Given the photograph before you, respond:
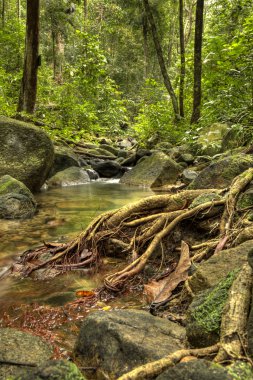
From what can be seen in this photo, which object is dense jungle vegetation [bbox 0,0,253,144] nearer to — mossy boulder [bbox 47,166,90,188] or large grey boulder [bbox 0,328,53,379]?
mossy boulder [bbox 47,166,90,188]

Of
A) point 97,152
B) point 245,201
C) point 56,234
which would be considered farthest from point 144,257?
point 97,152

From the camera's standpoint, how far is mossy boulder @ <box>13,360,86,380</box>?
1532mm

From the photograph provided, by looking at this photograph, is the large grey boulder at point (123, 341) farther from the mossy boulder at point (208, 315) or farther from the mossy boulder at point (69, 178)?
the mossy boulder at point (69, 178)

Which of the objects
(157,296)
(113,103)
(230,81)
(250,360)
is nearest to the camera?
(250,360)

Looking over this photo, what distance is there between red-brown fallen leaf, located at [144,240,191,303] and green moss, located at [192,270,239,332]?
110 centimetres

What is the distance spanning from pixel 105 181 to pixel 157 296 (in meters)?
Result: 12.8

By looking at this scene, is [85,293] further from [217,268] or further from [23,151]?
[23,151]

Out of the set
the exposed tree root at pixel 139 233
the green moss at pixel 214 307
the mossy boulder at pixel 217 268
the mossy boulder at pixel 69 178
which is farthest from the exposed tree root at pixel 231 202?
the mossy boulder at pixel 69 178

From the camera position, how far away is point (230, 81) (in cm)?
961

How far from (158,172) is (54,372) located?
12198 millimetres

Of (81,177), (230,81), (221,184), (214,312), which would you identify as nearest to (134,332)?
(214,312)

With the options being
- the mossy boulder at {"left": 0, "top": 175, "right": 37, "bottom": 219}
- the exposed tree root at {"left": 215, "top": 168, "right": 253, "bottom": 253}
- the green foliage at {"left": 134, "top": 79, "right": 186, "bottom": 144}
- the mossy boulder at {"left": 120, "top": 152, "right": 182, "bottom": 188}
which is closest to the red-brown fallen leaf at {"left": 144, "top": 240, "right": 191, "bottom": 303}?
the exposed tree root at {"left": 215, "top": 168, "right": 253, "bottom": 253}

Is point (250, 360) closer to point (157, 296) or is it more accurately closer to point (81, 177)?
point (157, 296)

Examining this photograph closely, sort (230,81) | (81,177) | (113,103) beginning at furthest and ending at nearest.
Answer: (113,103) < (81,177) < (230,81)
